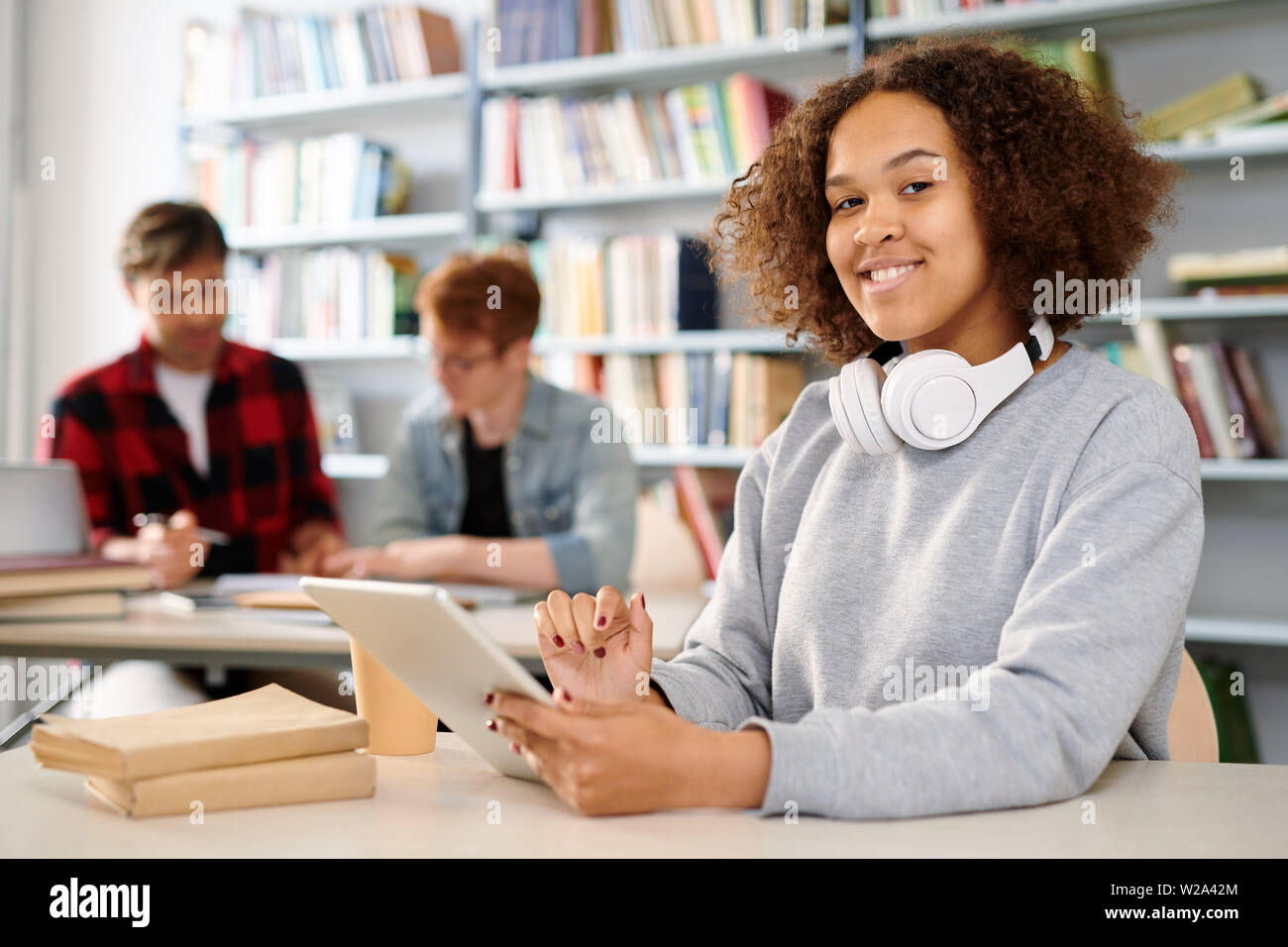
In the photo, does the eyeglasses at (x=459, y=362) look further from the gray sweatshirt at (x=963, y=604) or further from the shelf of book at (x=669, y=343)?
the gray sweatshirt at (x=963, y=604)

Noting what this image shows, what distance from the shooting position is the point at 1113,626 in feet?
2.98

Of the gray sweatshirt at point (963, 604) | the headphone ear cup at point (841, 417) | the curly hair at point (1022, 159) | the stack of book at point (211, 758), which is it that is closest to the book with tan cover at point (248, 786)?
the stack of book at point (211, 758)

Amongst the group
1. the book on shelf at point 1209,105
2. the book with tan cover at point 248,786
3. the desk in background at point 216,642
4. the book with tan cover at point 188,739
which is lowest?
the desk in background at point 216,642

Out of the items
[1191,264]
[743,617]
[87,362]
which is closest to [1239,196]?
[1191,264]

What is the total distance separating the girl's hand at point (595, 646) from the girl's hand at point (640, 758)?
0.71 feet

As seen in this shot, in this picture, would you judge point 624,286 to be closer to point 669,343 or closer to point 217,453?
point 669,343

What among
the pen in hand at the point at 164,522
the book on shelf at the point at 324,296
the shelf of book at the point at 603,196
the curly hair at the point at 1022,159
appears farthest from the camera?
the book on shelf at the point at 324,296

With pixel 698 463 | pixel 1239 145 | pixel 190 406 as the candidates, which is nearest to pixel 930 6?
pixel 1239 145

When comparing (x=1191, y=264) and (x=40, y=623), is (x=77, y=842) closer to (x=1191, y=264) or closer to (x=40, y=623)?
(x=40, y=623)

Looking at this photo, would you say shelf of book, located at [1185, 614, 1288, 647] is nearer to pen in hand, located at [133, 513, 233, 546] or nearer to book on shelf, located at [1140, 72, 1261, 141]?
book on shelf, located at [1140, 72, 1261, 141]

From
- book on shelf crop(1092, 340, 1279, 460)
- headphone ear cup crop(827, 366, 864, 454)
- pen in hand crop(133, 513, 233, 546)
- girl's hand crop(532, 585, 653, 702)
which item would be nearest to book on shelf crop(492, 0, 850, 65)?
book on shelf crop(1092, 340, 1279, 460)

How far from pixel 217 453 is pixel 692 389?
128cm

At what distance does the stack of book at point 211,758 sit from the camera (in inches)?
33.2
